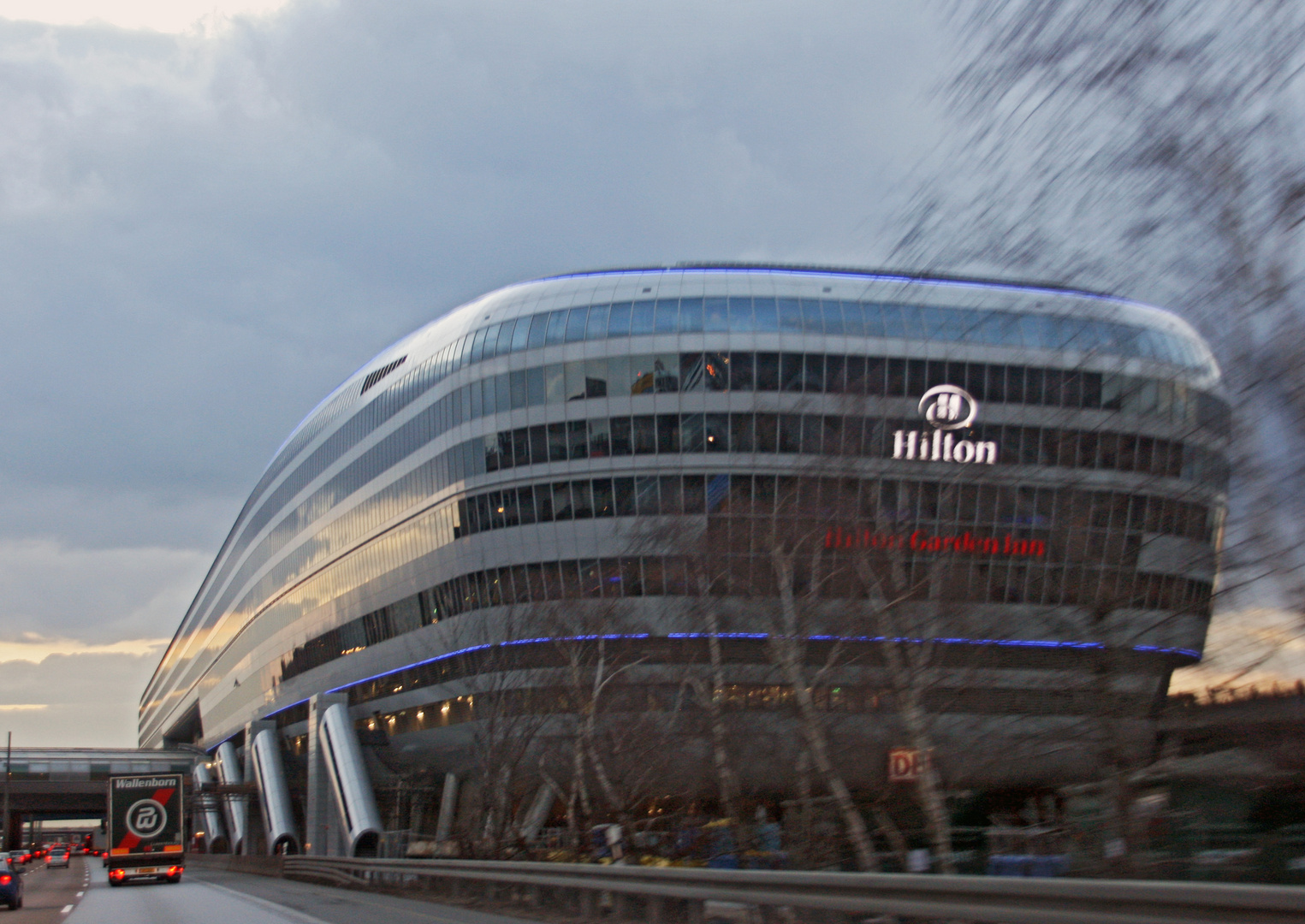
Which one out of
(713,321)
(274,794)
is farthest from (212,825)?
(713,321)

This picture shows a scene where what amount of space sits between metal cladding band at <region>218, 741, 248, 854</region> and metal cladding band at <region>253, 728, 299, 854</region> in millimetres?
4161

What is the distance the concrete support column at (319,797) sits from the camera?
71.9 metres

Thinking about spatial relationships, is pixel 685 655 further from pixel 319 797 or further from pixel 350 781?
pixel 319 797

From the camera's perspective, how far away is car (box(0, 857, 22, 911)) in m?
26.8

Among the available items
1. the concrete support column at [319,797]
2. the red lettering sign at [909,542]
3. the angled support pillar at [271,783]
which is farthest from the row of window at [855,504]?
the angled support pillar at [271,783]

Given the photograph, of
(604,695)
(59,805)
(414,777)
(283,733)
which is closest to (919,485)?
(604,695)

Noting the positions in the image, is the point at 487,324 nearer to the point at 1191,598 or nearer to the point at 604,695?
the point at 604,695

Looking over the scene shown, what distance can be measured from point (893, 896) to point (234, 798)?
3762 inches

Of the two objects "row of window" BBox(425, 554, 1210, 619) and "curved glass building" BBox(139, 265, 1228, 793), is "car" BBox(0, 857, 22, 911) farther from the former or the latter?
"row of window" BBox(425, 554, 1210, 619)

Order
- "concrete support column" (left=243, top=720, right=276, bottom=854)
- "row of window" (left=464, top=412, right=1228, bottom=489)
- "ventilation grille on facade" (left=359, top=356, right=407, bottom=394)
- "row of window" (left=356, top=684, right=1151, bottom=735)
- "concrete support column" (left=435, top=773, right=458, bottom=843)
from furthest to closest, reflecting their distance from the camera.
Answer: "concrete support column" (left=243, top=720, right=276, bottom=854)
"ventilation grille on facade" (left=359, top=356, right=407, bottom=394)
"concrete support column" (left=435, top=773, right=458, bottom=843)
"row of window" (left=464, top=412, right=1228, bottom=489)
"row of window" (left=356, top=684, right=1151, bottom=735)

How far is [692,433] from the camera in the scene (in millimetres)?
52844

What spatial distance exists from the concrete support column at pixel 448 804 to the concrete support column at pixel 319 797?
29.4ft

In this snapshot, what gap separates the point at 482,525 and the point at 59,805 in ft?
292

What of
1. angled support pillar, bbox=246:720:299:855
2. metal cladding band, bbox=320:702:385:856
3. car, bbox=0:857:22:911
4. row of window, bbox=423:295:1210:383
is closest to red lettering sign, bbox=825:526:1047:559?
car, bbox=0:857:22:911
